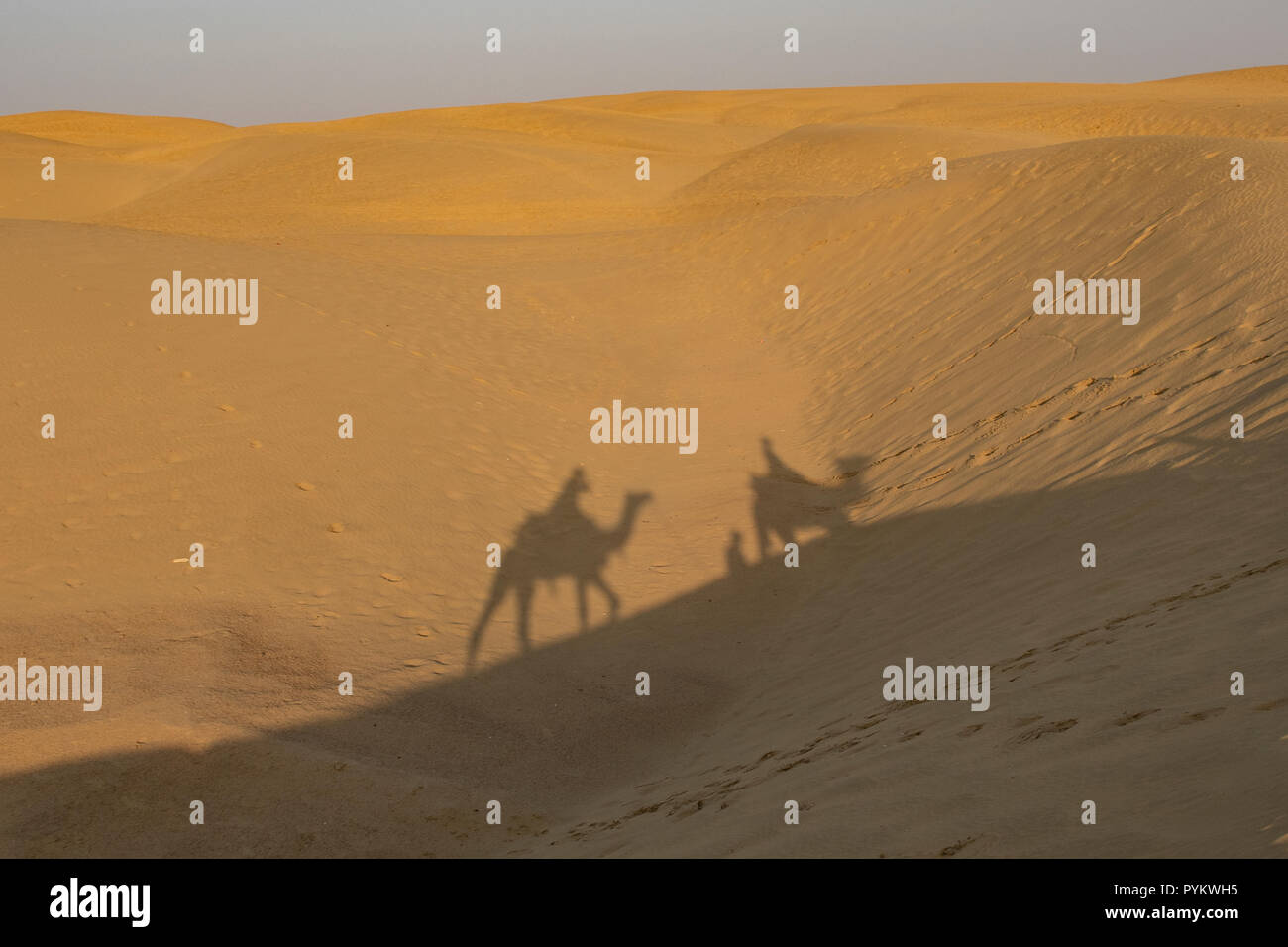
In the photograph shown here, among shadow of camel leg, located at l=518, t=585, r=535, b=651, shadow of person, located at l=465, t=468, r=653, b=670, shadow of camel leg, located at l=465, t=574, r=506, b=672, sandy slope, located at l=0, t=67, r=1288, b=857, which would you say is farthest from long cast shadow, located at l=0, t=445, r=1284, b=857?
shadow of person, located at l=465, t=468, r=653, b=670

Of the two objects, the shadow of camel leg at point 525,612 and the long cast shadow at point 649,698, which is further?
the shadow of camel leg at point 525,612

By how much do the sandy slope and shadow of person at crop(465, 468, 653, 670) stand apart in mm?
119

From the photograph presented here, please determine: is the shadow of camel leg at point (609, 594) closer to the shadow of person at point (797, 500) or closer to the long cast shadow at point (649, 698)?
the long cast shadow at point (649, 698)

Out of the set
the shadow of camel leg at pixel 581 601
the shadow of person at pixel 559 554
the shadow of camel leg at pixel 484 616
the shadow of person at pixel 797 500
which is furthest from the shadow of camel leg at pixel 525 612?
the shadow of person at pixel 797 500

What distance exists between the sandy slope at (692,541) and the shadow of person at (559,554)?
119mm

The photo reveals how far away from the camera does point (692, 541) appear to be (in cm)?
752

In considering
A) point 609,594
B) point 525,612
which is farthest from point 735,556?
point 525,612

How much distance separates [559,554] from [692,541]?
973 millimetres

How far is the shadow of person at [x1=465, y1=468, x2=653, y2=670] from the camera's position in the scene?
6.60 m

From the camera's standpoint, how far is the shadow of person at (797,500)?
24.8 feet

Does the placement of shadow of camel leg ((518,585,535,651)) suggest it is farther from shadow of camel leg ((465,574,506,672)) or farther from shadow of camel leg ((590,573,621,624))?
shadow of camel leg ((590,573,621,624))

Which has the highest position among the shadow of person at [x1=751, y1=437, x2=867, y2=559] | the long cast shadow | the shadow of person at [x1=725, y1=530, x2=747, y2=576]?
the shadow of person at [x1=751, y1=437, x2=867, y2=559]

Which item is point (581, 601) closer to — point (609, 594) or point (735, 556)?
point (609, 594)
